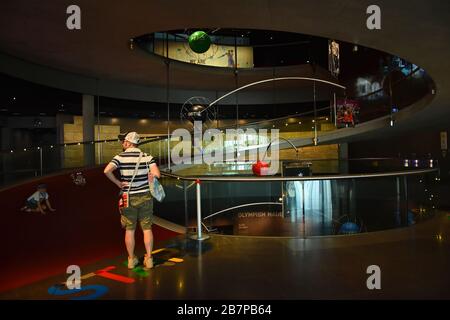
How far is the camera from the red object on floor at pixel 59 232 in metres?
5.64

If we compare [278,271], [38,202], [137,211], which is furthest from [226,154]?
[278,271]

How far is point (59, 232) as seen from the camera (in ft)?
24.0

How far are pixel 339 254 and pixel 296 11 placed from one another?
3.65 metres

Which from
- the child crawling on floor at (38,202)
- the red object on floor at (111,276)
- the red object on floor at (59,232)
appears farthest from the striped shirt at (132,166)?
the child crawling on floor at (38,202)

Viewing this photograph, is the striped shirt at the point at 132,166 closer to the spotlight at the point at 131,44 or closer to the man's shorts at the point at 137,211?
the man's shorts at the point at 137,211

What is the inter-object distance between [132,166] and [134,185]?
199mm

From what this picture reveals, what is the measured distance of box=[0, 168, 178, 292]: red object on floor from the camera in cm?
564

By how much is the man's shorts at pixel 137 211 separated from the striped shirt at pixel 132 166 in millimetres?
82

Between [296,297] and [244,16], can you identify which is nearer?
[296,297]

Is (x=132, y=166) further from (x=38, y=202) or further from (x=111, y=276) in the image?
(x=38, y=202)

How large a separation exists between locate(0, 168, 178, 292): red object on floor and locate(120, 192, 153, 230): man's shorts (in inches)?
28.2

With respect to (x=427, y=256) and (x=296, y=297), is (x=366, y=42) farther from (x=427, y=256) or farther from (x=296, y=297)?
(x=296, y=297)

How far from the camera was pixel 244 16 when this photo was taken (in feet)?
20.1

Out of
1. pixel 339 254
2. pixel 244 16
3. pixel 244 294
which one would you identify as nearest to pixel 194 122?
pixel 244 16
